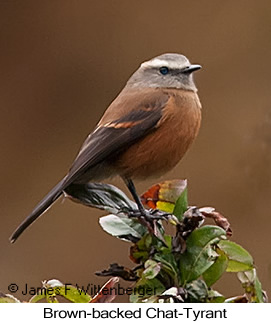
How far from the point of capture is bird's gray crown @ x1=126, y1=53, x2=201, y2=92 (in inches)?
123

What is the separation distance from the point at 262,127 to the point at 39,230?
1.37m

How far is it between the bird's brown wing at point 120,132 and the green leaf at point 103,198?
24 cm

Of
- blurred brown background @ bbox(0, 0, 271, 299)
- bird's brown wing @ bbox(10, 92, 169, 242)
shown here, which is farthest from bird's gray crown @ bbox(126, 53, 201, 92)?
blurred brown background @ bbox(0, 0, 271, 299)

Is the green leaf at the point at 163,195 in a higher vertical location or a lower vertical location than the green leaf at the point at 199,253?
higher


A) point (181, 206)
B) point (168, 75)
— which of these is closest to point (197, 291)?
point (181, 206)

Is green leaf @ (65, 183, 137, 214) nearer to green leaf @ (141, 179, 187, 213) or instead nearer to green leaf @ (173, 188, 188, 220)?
green leaf @ (141, 179, 187, 213)

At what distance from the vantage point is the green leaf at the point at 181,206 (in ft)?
6.19

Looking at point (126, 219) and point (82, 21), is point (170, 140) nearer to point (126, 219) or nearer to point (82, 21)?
point (126, 219)

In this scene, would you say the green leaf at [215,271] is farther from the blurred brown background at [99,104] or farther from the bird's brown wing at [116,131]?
the blurred brown background at [99,104]

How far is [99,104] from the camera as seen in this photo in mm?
4539

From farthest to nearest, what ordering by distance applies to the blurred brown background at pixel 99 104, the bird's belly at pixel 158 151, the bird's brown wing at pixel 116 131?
the blurred brown background at pixel 99 104 < the bird's belly at pixel 158 151 < the bird's brown wing at pixel 116 131

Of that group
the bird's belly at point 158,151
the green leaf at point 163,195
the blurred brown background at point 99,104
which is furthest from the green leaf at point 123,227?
the blurred brown background at point 99,104

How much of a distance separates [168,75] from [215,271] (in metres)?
1.47

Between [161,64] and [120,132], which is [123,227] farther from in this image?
[161,64]
